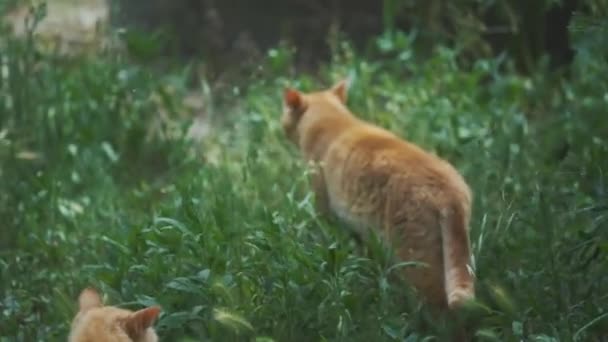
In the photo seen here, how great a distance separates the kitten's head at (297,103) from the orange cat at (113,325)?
2.50m

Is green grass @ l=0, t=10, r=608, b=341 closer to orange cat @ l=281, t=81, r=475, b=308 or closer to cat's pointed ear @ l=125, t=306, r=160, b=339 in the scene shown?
orange cat @ l=281, t=81, r=475, b=308

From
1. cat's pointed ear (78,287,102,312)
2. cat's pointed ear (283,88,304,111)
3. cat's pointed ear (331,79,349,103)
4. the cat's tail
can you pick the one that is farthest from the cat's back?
cat's pointed ear (78,287,102,312)

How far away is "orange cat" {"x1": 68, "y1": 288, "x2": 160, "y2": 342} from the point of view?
4508 mm

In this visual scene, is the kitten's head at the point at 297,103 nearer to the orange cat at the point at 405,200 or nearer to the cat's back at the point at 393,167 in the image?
the orange cat at the point at 405,200

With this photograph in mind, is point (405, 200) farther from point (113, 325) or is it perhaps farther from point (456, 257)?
point (113, 325)

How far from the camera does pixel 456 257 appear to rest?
17.4 ft

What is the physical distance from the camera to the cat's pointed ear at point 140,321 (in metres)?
4.57

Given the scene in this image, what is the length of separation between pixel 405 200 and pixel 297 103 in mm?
1574

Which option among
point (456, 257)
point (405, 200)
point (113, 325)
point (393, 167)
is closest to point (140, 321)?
point (113, 325)

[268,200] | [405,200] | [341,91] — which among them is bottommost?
[268,200]

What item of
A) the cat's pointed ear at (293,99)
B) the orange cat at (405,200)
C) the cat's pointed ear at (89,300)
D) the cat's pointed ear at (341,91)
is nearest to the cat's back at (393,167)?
the orange cat at (405,200)

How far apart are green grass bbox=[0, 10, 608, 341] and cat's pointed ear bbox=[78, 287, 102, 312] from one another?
28 cm

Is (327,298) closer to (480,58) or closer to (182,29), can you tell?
(480,58)

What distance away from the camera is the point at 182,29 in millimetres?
9695
